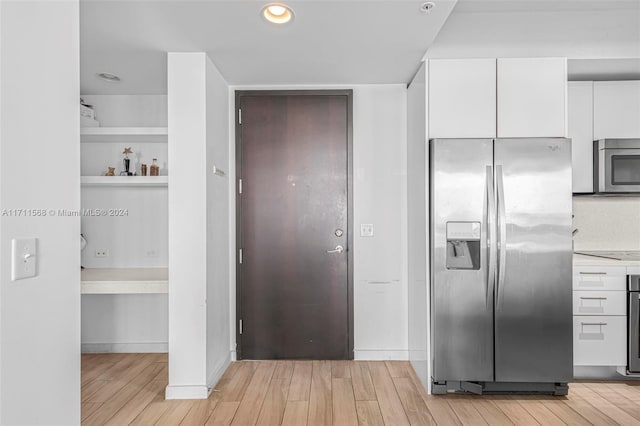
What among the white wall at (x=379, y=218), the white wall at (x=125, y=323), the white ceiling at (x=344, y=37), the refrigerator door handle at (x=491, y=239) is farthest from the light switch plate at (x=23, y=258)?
the white wall at (x=125, y=323)

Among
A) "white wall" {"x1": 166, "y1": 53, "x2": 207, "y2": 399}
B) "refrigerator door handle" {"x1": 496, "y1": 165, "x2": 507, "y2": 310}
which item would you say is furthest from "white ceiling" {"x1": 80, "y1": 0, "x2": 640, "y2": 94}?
"refrigerator door handle" {"x1": 496, "y1": 165, "x2": 507, "y2": 310}

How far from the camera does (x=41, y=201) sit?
3.86 feet

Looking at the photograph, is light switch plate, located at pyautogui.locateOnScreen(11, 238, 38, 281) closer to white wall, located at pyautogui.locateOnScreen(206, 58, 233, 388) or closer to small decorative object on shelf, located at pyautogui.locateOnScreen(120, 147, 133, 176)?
white wall, located at pyautogui.locateOnScreen(206, 58, 233, 388)

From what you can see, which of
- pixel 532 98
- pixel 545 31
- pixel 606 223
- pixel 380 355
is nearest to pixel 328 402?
pixel 380 355

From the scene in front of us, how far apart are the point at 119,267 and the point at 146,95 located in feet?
5.31

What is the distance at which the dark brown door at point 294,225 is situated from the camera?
340 centimetres

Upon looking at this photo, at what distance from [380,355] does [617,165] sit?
2.45 meters

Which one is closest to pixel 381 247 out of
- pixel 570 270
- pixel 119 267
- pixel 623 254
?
pixel 570 270

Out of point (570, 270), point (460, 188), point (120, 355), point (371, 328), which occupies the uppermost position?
point (460, 188)

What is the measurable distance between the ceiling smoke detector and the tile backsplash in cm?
231

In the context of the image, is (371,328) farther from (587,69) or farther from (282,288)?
(587,69)

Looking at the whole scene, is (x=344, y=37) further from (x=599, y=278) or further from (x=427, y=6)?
(x=599, y=278)

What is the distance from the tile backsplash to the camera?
11.2ft

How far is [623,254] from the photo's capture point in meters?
3.19
